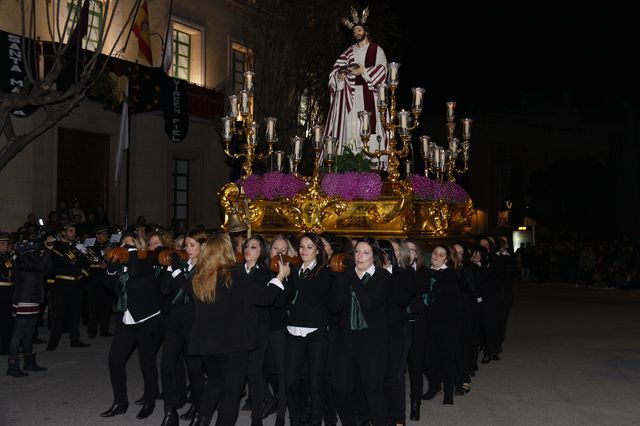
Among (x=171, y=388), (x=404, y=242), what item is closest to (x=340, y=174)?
(x=404, y=242)

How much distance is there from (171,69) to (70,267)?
12.1 m

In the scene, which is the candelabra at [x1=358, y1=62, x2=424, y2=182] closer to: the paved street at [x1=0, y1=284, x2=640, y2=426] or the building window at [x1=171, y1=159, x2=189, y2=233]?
the paved street at [x1=0, y1=284, x2=640, y2=426]

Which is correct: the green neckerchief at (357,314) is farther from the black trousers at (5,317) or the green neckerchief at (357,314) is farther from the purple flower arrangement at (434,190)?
the black trousers at (5,317)

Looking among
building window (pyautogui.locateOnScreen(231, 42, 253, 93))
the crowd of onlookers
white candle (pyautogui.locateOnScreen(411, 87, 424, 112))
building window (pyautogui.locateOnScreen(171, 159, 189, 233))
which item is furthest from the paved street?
building window (pyautogui.locateOnScreen(231, 42, 253, 93))

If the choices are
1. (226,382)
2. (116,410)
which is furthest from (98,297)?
(226,382)

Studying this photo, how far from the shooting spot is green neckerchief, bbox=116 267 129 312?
7.30 meters

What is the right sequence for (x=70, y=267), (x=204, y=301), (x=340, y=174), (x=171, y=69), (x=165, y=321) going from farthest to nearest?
(x=171, y=69) < (x=70, y=267) < (x=340, y=174) < (x=165, y=321) < (x=204, y=301)

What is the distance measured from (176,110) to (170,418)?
50.5 feet

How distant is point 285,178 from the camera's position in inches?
425

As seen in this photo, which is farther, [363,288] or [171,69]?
[171,69]

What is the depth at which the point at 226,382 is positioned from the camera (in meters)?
5.98

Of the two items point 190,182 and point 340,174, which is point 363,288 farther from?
point 190,182

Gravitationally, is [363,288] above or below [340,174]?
below

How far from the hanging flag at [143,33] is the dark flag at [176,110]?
100 centimetres
